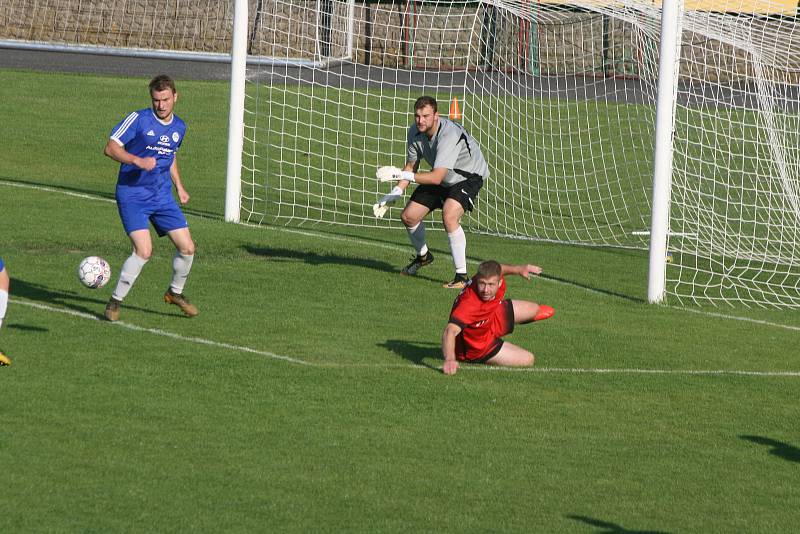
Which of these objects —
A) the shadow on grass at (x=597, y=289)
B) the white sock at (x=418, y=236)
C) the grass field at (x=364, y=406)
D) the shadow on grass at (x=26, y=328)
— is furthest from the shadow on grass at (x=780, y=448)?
the white sock at (x=418, y=236)

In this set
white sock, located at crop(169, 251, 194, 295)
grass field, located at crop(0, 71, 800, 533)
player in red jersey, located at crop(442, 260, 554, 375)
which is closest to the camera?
grass field, located at crop(0, 71, 800, 533)

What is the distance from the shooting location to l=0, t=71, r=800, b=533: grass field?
7512 mm

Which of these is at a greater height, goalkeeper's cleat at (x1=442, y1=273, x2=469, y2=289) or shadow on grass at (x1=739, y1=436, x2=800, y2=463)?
goalkeeper's cleat at (x1=442, y1=273, x2=469, y2=289)

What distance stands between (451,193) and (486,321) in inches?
158

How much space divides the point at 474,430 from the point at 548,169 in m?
15.0

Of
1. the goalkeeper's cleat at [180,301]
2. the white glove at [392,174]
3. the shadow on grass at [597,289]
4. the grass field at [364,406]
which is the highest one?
the white glove at [392,174]

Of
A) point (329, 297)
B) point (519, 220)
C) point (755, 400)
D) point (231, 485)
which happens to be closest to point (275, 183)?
point (519, 220)

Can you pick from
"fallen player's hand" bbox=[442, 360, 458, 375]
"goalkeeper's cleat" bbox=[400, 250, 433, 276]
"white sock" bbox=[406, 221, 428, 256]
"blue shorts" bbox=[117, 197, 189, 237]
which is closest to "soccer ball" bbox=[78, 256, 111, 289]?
"blue shorts" bbox=[117, 197, 189, 237]

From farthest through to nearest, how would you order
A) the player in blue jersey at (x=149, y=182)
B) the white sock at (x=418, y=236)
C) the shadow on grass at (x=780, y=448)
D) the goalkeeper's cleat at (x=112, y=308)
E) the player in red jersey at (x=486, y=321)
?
the white sock at (x=418, y=236) < the goalkeeper's cleat at (x=112, y=308) < the player in blue jersey at (x=149, y=182) < the player in red jersey at (x=486, y=321) < the shadow on grass at (x=780, y=448)

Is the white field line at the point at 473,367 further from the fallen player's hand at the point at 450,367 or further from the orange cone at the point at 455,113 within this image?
the orange cone at the point at 455,113

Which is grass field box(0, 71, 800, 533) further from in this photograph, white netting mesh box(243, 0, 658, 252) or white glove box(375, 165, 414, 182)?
white netting mesh box(243, 0, 658, 252)

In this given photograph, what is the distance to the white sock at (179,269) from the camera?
1177 centimetres

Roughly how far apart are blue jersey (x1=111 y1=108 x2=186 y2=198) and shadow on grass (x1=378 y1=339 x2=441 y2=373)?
2.39 metres

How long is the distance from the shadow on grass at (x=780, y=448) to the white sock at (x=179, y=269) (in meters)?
5.15
